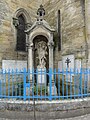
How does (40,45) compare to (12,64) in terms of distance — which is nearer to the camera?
(40,45)

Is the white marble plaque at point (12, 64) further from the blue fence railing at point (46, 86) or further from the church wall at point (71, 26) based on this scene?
the church wall at point (71, 26)

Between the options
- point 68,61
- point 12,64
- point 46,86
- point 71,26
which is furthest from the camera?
point 12,64

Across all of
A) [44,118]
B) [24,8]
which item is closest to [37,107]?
[44,118]

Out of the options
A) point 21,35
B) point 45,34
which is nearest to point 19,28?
point 21,35

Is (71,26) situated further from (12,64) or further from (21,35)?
(12,64)

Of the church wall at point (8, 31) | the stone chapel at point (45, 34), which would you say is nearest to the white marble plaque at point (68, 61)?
the stone chapel at point (45, 34)

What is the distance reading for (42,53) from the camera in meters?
7.16

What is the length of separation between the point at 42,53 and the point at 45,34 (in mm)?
922

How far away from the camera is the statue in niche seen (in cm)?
712

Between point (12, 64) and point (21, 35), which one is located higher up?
point (21, 35)

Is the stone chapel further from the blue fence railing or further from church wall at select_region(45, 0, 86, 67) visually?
the blue fence railing

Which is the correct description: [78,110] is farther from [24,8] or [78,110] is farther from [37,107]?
[24,8]

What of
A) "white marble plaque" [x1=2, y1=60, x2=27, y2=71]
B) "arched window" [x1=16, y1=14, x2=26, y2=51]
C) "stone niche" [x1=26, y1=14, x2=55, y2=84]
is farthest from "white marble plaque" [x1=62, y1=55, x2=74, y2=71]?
"arched window" [x1=16, y1=14, x2=26, y2=51]

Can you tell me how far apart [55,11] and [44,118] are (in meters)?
6.37
